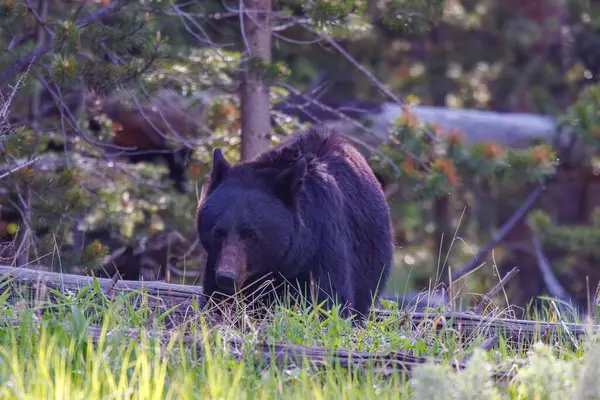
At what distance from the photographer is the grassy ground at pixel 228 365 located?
322 centimetres

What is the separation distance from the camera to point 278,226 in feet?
17.9

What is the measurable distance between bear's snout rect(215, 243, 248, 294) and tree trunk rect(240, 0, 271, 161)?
2.53 metres

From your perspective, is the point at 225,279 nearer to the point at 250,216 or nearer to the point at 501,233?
the point at 250,216

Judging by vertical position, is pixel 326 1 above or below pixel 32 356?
above

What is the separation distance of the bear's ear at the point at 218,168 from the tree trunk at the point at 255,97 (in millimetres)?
2051

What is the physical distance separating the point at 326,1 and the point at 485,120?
217 inches

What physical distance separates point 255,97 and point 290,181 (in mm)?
2444

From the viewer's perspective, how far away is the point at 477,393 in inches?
121

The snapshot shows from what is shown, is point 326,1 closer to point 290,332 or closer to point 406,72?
point 290,332

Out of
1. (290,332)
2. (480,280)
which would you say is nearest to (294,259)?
(290,332)

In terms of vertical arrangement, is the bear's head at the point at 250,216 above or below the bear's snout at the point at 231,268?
above

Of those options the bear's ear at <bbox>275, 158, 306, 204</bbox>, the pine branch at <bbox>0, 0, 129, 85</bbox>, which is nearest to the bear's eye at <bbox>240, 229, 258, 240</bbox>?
the bear's ear at <bbox>275, 158, 306, 204</bbox>

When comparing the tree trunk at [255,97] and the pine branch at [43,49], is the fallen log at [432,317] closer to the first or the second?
the pine branch at [43,49]

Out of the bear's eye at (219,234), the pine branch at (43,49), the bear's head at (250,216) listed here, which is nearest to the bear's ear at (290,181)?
the bear's head at (250,216)
